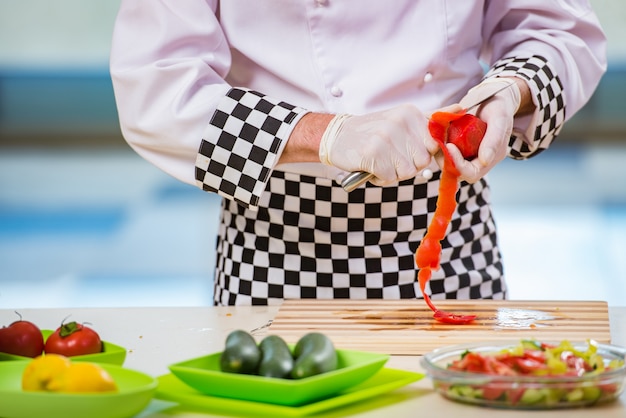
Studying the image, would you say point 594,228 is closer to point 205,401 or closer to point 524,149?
point 524,149

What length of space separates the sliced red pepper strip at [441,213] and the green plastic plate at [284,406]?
39 cm

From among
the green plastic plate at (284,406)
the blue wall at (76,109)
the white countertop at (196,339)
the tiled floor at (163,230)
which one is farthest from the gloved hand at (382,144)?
the blue wall at (76,109)

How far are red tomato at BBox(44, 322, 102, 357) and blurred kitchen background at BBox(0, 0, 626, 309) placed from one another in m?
2.66

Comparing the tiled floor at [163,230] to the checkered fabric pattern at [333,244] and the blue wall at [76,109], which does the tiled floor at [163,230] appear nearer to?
the blue wall at [76,109]

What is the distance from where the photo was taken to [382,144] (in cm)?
145

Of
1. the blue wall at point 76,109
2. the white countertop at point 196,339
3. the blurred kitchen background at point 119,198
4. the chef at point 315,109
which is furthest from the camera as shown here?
the blue wall at point 76,109

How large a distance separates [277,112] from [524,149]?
551 mm

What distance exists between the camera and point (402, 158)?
146 cm

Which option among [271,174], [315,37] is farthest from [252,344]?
[315,37]

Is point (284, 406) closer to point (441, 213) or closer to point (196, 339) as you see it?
point (196, 339)

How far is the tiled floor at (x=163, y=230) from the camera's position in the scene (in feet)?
13.3

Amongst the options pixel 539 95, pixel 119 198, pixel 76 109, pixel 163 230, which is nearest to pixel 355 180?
pixel 539 95

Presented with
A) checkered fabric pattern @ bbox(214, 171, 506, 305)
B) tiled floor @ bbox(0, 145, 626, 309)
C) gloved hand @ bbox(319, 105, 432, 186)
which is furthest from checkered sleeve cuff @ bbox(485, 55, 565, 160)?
tiled floor @ bbox(0, 145, 626, 309)

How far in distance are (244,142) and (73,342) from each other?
0.54 metres
